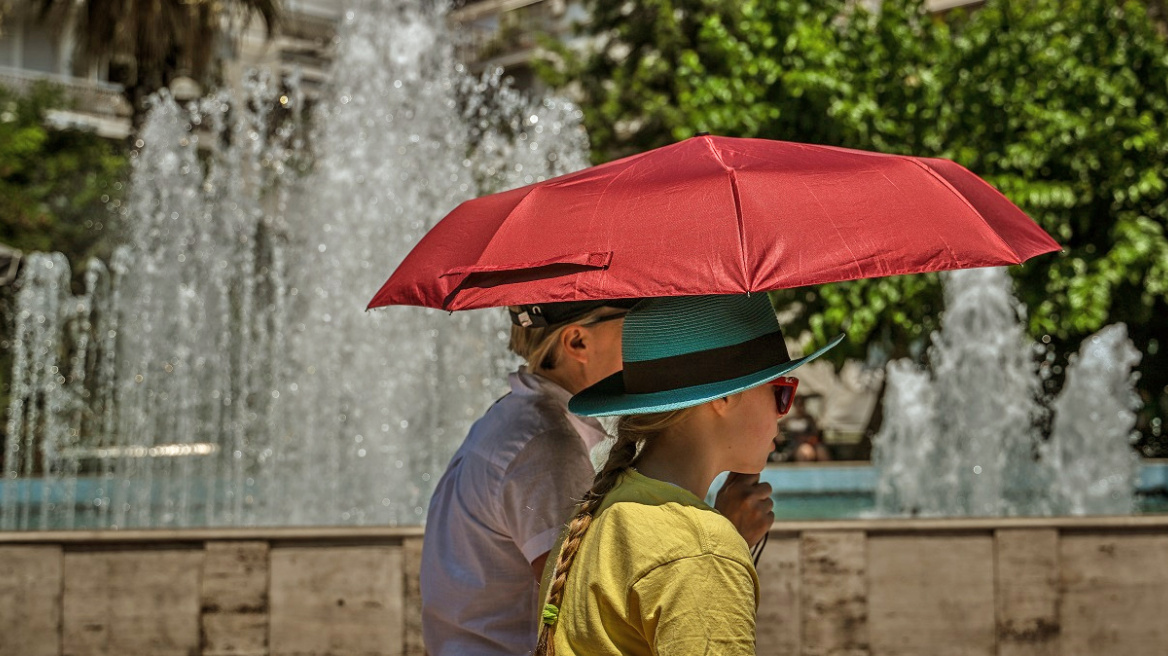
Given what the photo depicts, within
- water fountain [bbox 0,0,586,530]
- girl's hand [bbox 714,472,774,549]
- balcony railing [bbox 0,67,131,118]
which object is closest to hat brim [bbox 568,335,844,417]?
girl's hand [bbox 714,472,774,549]

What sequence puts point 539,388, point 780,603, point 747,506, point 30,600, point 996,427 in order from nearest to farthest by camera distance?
point 747,506
point 539,388
point 780,603
point 30,600
point 996,427

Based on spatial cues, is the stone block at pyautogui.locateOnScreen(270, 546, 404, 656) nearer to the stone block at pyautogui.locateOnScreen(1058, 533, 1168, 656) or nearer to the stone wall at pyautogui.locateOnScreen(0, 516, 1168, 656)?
the stone wall at pyautogui.locateOnScreen(0, 516, 1168, 656)

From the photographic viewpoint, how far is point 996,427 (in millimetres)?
12570

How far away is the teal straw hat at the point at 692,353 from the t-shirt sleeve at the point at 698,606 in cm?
26

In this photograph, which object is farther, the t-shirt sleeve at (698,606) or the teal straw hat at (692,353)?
the teal straw hat at (692,353)

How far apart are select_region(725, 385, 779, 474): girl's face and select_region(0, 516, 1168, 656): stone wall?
2732 mm

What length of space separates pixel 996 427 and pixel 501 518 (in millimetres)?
10986

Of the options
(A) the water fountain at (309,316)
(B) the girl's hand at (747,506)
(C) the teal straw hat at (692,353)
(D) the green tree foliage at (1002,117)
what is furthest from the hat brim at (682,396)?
(D) the green tree foliage at (1002,117)

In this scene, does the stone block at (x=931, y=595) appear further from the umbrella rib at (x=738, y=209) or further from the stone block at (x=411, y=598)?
the umbrella rib at (x=738, y=209)

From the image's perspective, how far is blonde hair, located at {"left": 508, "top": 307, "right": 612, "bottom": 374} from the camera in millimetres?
2436

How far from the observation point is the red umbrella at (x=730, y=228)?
201cm

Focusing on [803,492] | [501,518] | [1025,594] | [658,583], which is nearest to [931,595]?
[1025,594]

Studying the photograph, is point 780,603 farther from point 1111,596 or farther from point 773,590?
point 1111,596

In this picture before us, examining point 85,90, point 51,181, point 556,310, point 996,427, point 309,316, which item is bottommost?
point 996,427
